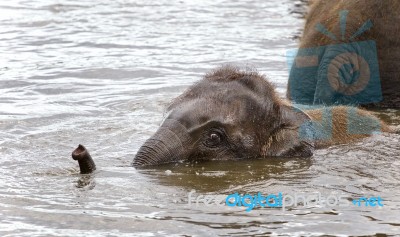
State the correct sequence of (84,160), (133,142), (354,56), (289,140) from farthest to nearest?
(354,56) → (133,142) → (289,140) → (84,160)

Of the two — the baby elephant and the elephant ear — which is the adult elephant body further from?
the elephant ear

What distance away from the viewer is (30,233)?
23.1 feet

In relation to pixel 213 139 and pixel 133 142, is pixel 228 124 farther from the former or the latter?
pixel 133 142

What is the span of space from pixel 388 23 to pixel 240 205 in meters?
4.70

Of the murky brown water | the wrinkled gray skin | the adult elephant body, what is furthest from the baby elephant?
the adult elephant body

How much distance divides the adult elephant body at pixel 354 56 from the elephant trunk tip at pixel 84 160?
12.7 ft

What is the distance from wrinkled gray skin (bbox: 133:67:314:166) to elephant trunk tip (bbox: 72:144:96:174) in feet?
1.41

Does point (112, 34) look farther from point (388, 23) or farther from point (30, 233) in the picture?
point (30, 233)

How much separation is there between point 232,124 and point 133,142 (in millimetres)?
1192

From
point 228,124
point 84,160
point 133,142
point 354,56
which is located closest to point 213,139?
point 228,124

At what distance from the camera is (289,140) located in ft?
31.2

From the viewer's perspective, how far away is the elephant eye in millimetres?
9172

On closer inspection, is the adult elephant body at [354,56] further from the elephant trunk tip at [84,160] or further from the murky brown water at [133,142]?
the elephant trunk tip at [84,160]
